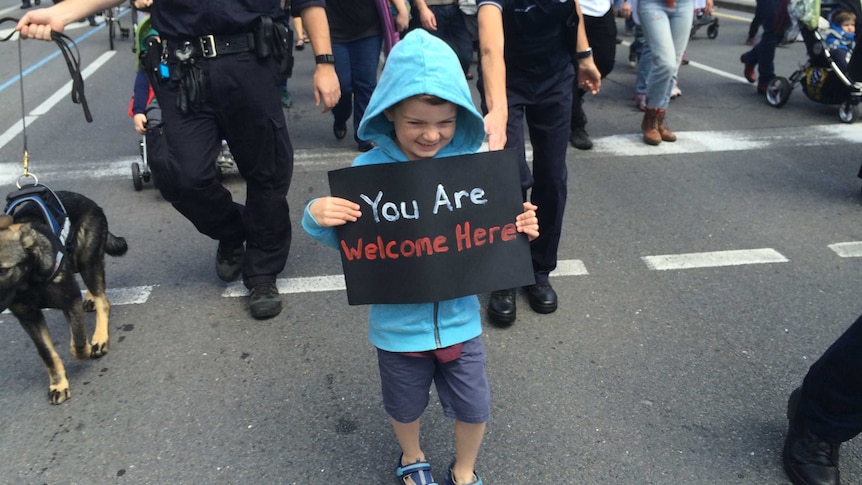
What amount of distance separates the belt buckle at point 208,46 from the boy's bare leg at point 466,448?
202 cm

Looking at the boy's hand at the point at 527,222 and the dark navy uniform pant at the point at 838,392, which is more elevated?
the boy's hand at the point at 527,222

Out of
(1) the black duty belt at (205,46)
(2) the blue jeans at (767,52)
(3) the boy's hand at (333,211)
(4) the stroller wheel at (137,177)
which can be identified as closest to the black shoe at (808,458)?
(3) the boy's hand at (333,211)

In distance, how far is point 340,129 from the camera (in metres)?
6.71

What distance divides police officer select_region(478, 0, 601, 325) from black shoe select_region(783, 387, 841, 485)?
4.46 ft

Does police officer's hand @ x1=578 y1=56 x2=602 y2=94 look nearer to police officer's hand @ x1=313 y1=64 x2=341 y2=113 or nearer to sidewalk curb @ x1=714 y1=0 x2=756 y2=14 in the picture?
police officer's hand @ x1=313 y1=64 x2=341 y2=113

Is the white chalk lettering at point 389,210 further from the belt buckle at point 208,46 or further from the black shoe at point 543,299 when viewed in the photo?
the black shoe at point 543,299

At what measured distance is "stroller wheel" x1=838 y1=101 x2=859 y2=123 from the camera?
675cm

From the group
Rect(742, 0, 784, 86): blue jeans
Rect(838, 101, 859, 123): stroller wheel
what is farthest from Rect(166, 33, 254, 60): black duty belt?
Rect(742, 0, 784, 86): blue jeans

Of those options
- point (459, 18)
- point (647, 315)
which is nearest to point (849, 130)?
point (459, 18)

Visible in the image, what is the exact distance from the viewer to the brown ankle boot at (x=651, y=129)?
6.29m

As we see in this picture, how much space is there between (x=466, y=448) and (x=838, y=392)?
1.22 m

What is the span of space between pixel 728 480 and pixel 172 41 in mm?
2915

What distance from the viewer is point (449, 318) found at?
221 cm

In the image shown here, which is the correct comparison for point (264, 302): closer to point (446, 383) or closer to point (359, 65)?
point (446, 383)
